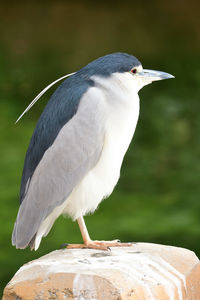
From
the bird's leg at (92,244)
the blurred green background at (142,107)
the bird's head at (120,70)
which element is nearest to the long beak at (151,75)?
the bird's head at (120,70)

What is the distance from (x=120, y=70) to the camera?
2902 millimetres

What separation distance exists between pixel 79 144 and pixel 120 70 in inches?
11.8

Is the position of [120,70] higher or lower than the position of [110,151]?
higher

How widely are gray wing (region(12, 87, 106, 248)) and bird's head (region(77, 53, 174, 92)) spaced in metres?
0.08

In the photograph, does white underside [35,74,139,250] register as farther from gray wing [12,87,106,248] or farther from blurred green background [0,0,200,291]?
blurred green background [0,0,200,291]

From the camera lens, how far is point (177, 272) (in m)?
2.77

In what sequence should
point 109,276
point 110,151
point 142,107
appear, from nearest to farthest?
point 109,276 → point 110,151 → point 142,107

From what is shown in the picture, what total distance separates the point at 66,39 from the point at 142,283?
30.4 ft

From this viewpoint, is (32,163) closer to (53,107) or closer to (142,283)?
(53,107)

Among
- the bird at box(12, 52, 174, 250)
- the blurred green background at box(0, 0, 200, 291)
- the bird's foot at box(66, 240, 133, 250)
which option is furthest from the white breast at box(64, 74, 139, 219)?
the blurred green background at box(0, 0, 200, 291)

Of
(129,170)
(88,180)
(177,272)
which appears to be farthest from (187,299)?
(129,170)

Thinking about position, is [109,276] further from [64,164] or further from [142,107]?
[142,107]

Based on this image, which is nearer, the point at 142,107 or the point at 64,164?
the point at 64,164

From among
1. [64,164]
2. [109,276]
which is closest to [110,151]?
[64,164]
